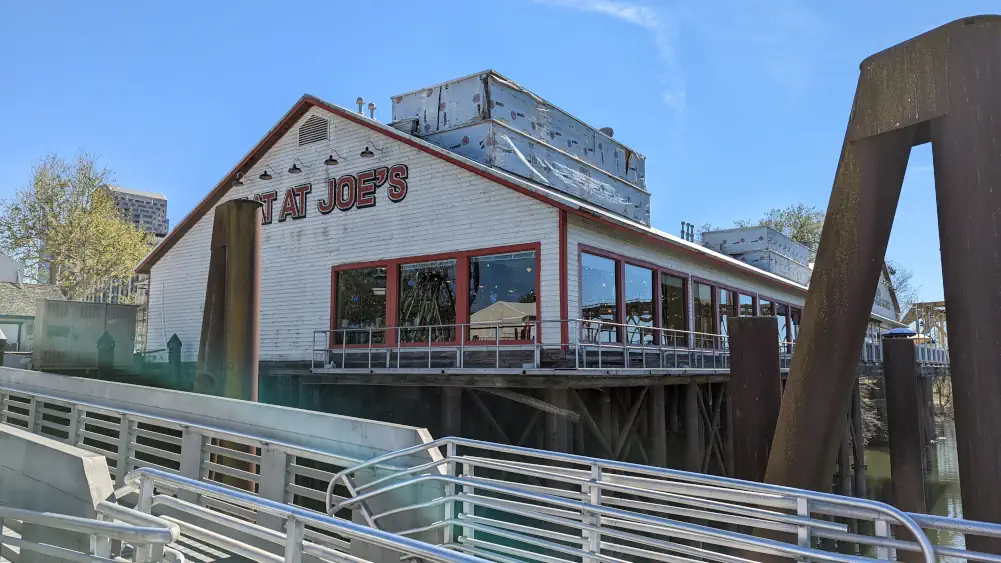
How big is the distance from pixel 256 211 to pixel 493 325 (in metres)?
7.24

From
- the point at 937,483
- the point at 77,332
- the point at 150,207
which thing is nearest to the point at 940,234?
the point at 77,332

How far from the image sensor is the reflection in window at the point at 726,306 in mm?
22531

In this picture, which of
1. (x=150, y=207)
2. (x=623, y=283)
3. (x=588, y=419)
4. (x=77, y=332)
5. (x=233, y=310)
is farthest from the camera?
(x=150, y=207)

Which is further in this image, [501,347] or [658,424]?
[658,424]

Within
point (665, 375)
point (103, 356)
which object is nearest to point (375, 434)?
point (665, 375)

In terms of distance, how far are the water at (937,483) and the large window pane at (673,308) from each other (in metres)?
10.1

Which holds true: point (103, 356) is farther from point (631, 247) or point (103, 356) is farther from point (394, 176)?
point (631, 247)

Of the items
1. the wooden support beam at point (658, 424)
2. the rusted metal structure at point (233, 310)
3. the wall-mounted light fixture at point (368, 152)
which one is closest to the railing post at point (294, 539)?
the rusted metal structure at point (233, 310)

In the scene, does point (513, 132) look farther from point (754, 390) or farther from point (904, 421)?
point (754, 390)

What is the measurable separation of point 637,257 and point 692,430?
4.48 m

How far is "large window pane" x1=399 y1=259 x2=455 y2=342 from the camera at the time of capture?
16234 mm

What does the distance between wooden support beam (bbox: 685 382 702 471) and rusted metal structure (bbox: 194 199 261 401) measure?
1074cm

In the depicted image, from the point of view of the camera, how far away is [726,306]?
76.0ft

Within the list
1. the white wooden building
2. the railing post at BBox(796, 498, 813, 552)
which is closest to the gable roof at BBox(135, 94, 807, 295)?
the white wooden building
